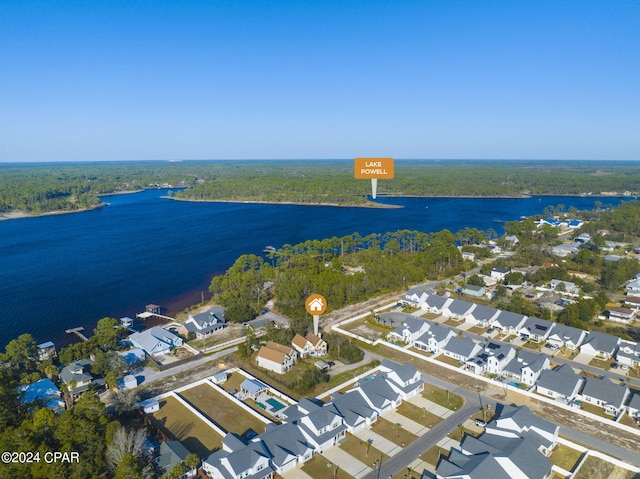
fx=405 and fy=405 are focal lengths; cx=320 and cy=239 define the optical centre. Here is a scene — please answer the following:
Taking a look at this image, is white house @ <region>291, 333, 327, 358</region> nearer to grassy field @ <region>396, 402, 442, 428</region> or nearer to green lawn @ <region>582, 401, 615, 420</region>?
grassy field @ <region>396, 402, 442, 428</region>

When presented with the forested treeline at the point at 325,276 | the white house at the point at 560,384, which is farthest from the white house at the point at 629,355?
the forested treeline at the point at 325,276

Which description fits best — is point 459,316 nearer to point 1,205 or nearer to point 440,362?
point 440,362

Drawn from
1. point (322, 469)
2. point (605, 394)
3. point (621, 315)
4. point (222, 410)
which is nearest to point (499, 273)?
point (621, 315)

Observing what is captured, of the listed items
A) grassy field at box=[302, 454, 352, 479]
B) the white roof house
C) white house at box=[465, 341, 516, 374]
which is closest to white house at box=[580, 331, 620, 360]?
white house at box=[465, 341, 516, 374]

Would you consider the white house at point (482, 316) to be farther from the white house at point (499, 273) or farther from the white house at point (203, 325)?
the white house at point (203, 325)

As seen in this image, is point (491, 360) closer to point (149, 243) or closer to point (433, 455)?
point (433, 455)

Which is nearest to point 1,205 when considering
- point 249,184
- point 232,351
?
point 249,184
